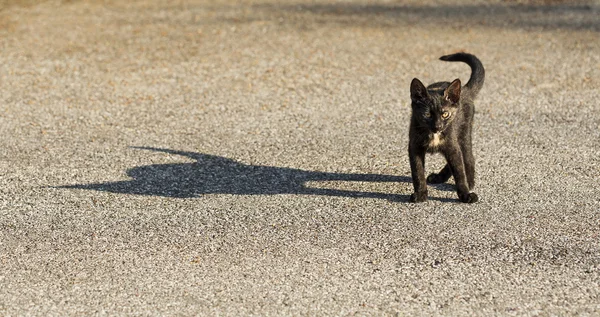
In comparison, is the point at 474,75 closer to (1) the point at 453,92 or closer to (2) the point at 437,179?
(1) the point at 453,92

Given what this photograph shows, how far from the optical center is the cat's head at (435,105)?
5.48m

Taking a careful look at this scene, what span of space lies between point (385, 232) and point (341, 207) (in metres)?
0.55

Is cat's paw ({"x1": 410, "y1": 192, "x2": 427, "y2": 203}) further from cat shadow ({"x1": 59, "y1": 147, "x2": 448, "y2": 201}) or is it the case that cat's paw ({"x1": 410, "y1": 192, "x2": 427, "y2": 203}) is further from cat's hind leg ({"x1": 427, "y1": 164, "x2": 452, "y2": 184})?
cat's hind leg ({"x1": 427, "y1": 164, "x2": 452, "y2": 184})

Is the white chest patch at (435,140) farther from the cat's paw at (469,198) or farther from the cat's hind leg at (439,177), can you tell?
the cat's hind leg at (439,177)

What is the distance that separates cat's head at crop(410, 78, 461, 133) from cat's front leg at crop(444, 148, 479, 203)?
0.24 metres

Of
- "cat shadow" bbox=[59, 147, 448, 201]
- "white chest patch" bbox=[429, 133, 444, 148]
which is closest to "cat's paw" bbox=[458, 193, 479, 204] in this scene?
"cat shadow" bbox=[59, 147, 448, 201]

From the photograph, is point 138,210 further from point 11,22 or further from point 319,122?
point 11,22

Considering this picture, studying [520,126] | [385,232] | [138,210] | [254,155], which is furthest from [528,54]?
[138,210]

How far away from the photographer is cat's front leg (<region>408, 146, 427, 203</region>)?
573 centimetres

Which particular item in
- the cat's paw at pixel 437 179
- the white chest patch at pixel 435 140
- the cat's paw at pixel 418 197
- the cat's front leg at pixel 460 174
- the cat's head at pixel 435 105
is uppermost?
the cat's head at pixel 435 105

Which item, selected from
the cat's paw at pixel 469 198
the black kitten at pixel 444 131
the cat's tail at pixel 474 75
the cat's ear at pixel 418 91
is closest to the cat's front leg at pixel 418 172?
the black kitten at pixel 444 131

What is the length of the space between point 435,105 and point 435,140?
1.01 feet

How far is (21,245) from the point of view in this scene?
525 centimetres

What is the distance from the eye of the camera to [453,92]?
18.3 ft
